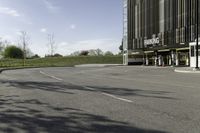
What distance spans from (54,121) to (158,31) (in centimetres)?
5893

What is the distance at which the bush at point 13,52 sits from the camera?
138 m

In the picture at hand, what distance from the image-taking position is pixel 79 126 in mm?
8062

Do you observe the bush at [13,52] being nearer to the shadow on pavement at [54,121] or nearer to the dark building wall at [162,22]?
the dark building wall at [162,22]

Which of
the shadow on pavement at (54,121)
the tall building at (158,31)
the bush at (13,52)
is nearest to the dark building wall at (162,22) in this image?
the tall building at (158,31)

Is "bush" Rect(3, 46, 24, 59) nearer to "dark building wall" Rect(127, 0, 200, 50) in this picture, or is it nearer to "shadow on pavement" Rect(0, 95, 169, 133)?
"dark building wall" Rect(127, 0, 200, 50)

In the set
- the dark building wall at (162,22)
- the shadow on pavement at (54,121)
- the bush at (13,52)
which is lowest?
the shadow on pavement at (54,121)

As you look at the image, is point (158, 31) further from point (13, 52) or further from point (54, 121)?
point (13, 52)

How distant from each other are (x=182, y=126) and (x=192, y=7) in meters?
49.2

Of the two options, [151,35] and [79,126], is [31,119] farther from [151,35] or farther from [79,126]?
[151,35]

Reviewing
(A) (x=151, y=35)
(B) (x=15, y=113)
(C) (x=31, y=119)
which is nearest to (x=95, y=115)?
→ (C) (x=31, y=119)

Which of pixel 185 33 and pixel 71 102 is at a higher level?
pixel 185 33

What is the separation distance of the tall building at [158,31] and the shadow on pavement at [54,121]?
45.5 meters

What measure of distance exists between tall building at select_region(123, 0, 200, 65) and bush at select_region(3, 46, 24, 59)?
2641 inches

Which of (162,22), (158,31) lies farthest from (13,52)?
(162,22)
